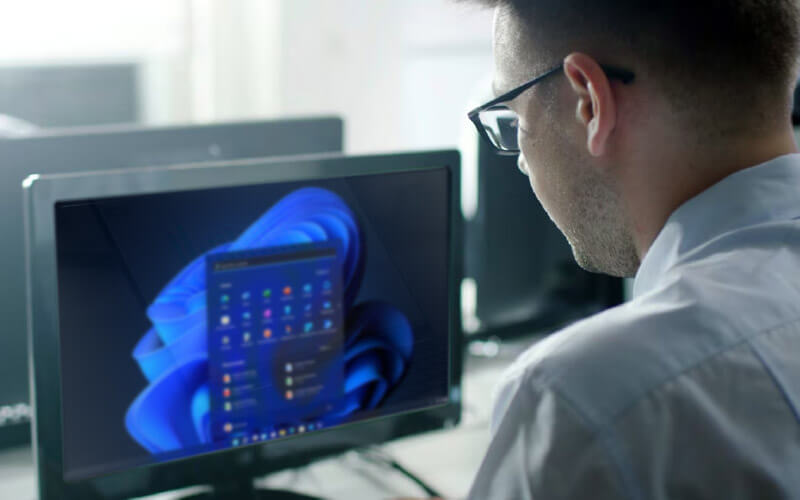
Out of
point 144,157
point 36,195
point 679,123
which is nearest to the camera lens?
point 679,123

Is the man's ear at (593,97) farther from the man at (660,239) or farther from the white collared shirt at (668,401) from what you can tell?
the white collared shirt at (668,401)

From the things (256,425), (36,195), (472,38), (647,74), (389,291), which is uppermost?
(472,38)

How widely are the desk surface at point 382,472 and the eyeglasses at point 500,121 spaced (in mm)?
498

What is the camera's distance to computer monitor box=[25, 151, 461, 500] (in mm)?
993

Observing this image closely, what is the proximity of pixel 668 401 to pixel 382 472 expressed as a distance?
741mm

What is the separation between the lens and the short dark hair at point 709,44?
80 cm

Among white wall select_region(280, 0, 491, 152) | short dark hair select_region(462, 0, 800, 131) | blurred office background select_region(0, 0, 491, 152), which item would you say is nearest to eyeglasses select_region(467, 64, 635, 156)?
short dark hair select_region(462, 0, 800, 131)

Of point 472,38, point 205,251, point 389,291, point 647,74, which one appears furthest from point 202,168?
point 472,38

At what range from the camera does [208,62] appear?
3207 mm

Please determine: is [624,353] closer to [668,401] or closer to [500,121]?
[668,401]

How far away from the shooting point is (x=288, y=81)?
3355mm

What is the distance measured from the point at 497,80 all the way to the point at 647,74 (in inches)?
7.5

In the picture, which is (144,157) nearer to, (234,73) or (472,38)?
(234,73)

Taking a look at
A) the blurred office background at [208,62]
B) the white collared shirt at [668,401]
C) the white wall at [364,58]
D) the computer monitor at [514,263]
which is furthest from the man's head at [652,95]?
the white wall at [364,58]
